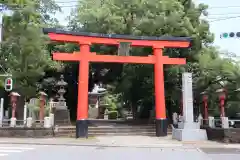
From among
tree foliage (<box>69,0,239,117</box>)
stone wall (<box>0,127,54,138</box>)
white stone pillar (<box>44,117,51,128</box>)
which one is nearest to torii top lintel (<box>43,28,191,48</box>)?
tree foliage (<box>69,0,239,117</box>)

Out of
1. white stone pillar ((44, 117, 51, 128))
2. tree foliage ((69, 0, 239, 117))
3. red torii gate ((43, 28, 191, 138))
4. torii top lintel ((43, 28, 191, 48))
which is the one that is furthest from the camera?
tree foliage ((69, 0, 239, 117))

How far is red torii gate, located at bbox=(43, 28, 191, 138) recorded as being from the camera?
66.4 ft

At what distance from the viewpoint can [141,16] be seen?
2547 cm

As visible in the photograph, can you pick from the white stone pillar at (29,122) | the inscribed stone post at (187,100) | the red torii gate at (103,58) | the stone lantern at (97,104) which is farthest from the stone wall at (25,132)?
the stone lantern at (97,104)

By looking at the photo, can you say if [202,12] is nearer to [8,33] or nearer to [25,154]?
[8,33]

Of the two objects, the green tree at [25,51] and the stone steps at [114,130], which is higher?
the green tree at [25,51]

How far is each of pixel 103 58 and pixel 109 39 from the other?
134 cm

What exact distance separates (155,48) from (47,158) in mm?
12608

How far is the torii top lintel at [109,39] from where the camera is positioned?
20.5 metres

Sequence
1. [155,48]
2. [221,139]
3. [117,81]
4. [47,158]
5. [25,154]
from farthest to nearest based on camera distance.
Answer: [117,81], [155,48], [221,139], [25,154], [47,158]

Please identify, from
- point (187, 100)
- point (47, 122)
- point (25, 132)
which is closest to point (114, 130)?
point (47, 122)

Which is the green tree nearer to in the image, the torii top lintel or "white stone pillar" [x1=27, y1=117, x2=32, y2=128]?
the torii top lintel

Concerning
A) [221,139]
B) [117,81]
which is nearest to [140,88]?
[117,81]

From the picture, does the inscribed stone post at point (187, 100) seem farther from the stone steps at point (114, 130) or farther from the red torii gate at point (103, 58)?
the stone steps at point (114, 130)
